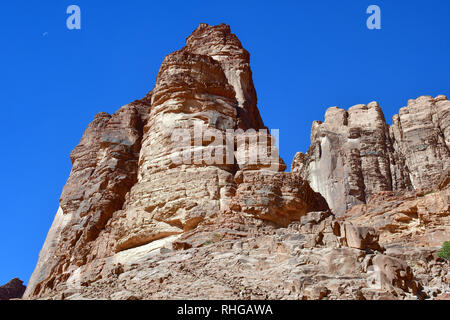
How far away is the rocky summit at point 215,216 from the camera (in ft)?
63.6

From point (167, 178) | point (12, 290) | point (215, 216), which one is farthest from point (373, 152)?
point (12, 290)

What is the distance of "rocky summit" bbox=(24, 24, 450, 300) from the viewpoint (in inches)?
763

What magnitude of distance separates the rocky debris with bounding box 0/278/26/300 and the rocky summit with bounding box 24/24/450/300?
Result: 10780 millimetres

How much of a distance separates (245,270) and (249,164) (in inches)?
523

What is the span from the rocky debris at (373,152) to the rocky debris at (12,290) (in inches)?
1339

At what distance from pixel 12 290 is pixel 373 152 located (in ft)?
146

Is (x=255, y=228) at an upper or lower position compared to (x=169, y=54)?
lower

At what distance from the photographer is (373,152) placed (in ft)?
218

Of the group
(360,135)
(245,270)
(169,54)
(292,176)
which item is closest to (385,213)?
(292,176)

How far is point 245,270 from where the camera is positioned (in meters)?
20.7

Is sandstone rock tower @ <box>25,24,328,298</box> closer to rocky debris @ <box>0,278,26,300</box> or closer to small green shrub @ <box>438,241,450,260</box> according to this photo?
small green shrub @ <box>438,241,450,260</box>

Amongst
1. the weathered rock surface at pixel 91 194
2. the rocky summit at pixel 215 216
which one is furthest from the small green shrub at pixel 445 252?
the weathered rock surface at pixel 91 194

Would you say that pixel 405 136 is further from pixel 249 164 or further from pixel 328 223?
pixel 328 223

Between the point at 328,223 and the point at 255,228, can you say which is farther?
the point at 255,228
